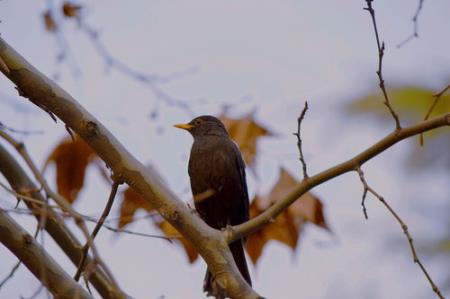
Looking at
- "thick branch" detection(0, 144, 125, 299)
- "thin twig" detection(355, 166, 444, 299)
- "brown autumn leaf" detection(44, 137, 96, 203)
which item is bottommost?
"thin twig" detection(355, 166, 444, 299)

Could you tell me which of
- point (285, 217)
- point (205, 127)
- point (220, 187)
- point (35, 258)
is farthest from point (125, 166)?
point (205, 127)

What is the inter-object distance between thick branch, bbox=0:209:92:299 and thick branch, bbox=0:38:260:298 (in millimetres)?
525

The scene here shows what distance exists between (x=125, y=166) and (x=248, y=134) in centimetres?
218

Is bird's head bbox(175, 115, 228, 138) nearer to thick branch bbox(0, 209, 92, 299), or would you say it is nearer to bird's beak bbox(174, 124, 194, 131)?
bird's beak bbox(174, 124, 194, 131)

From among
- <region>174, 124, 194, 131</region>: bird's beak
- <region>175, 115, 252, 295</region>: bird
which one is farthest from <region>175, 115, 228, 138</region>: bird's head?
<region>175, 115, 252, 295</region>: bird

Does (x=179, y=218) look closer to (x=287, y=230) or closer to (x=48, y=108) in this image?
(x=48, y=108)

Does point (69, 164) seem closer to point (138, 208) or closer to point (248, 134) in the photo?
point (138, 208)

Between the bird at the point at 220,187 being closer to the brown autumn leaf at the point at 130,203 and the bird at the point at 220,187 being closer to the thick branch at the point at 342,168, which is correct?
the brown autumn leaf at the point at 130,203

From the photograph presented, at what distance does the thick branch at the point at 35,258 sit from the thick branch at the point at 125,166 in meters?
0.53

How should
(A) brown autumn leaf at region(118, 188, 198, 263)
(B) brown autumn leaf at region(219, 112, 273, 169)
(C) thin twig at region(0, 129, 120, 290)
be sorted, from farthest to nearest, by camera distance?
1. (B) brown autumn leaf at region(219, 112, 273, 169)
2. (A) brown autumn leaf at region(118, 188, 198, 263)
3. (C) thin twig at region(0, 129, 120, 290)

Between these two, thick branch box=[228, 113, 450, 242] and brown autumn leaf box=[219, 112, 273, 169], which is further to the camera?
brown autumn leaf box=[219, 112, 273, 169]

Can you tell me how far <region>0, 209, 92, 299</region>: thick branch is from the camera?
3.18 meters

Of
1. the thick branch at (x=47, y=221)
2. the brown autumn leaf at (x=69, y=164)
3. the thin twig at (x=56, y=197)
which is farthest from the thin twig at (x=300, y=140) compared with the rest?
the brown autumn leaf at (x=69, y=164)

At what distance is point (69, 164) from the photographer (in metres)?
4.82
